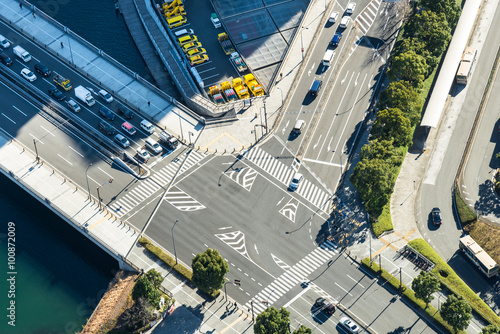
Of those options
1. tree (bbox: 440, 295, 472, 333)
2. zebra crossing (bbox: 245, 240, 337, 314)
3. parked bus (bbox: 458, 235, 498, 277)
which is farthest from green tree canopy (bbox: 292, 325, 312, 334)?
parked bus (bbox: 458, 235, 498, 277)

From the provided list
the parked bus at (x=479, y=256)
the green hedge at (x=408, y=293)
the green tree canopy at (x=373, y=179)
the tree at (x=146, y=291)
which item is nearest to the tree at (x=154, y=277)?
the tree at (x=146, y=291)

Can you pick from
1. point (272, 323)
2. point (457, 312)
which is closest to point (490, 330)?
point (457, 312)

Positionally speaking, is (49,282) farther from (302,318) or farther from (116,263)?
(302,318)

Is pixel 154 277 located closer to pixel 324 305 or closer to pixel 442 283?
pixel 324 305

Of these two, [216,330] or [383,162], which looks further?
[383,162]

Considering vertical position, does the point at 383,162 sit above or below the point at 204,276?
above

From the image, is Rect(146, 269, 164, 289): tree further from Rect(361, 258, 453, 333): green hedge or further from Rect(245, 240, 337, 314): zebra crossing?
Rect(361, 258, 453, 333): green hedge

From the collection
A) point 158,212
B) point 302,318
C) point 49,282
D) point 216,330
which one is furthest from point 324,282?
point 49,282

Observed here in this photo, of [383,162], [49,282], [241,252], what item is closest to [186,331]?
[241,252]
